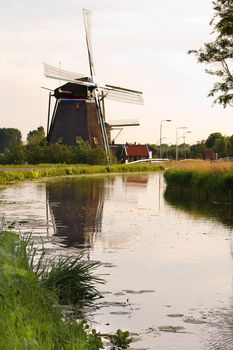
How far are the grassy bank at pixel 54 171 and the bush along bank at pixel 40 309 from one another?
40.6 m

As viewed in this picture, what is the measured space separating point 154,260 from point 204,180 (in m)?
22.6

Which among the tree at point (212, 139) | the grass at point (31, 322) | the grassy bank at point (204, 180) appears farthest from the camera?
the tree at point (212, 139)

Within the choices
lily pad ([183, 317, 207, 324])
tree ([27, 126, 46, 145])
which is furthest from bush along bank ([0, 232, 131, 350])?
tree ([27, 126, 46, 145])

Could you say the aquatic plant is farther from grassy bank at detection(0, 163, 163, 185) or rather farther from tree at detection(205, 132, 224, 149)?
tree at detection(205, 132, 224, 149)

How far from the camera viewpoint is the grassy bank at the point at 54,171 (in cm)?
5445

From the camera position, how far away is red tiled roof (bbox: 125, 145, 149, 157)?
116m

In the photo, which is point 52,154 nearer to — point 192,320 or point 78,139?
point 78,139

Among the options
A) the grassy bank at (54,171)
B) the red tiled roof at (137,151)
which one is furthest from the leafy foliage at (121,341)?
the red tiled roof at (137,151)

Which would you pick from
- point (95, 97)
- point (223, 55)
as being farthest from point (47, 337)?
point (95, 97)

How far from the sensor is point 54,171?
64000 millimetres

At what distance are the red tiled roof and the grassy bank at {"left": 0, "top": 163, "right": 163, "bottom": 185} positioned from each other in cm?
2178

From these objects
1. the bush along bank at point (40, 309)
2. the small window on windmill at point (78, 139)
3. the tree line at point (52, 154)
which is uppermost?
the small window on windmill at point (78, 139)

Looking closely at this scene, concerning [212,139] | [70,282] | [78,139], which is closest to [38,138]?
[78,139]

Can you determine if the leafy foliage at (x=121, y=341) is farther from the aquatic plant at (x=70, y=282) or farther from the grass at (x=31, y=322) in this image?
the aquatic plant at (x=70, y=282)
